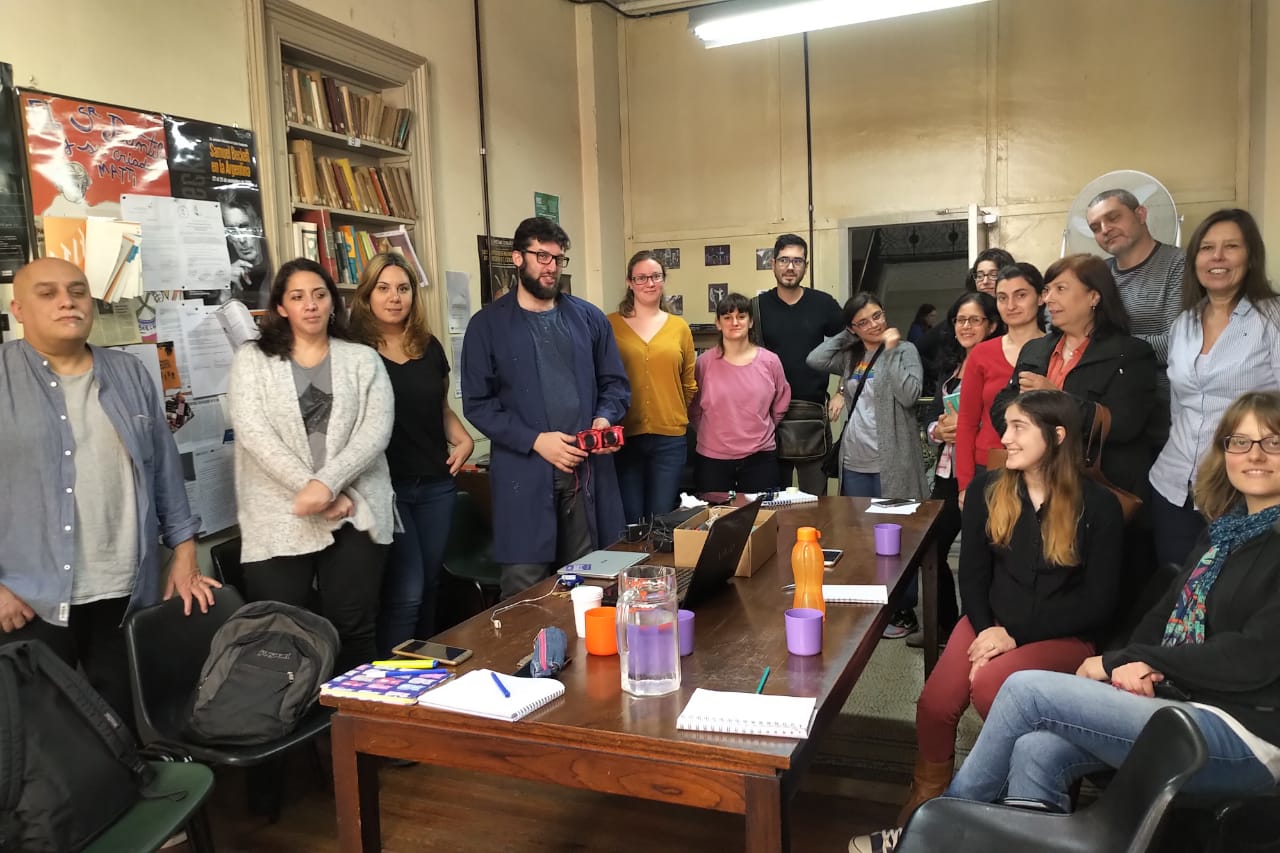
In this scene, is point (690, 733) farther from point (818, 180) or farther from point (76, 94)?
point (818, 180)

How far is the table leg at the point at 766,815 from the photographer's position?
1315mm

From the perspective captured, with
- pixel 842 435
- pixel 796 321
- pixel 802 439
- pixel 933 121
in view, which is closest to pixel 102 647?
pixel 802 439

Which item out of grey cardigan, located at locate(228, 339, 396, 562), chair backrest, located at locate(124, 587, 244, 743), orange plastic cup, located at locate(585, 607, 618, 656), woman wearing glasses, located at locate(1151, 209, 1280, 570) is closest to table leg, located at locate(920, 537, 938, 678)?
woman wearing glasses, located at locate(1151, 209, 1280, 570)

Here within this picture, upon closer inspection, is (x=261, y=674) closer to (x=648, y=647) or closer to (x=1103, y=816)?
(x=648, y=647)

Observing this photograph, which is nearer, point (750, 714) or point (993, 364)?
point (750, 714)

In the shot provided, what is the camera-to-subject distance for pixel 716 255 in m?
6.12

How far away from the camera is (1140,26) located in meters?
5.04

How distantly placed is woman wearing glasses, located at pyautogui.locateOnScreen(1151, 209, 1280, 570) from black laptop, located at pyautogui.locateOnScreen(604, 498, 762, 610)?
122cm

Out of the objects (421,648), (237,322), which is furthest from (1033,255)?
(421,648)

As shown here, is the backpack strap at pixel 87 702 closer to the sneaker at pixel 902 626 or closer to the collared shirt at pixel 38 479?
the collared shirt at pixel 38 479

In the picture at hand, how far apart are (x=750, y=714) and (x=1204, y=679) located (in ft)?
3.08

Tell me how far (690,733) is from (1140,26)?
206 inches

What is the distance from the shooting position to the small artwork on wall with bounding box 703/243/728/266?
6.10 m

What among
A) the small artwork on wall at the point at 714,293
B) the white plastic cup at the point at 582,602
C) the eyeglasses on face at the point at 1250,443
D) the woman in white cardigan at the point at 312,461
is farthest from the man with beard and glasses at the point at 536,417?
the small artwork on wall at the point at 714,293
